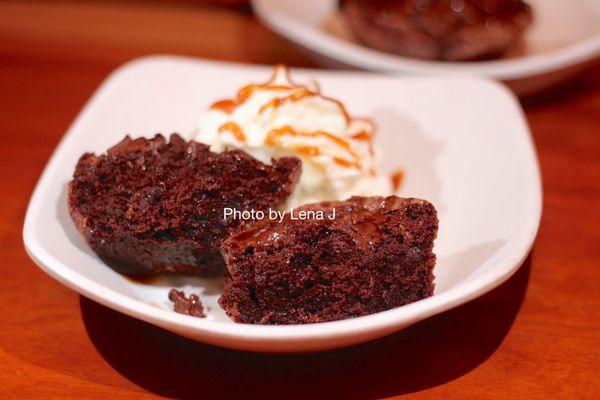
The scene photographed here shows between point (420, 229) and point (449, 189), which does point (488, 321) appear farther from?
point (449, 189)

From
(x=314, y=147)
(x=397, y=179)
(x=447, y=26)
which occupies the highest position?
(x=314, y=147)

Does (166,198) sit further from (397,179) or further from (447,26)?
(447,26)

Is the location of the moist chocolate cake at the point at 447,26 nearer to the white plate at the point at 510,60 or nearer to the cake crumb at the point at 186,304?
the white plate at the point at 510,60

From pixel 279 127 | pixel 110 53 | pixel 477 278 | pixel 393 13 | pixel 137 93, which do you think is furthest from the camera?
pixel 110 53

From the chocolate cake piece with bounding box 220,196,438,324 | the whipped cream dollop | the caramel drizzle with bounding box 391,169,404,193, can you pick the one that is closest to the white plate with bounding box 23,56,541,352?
the caramel drizzle with bounding box 391,169,404,193

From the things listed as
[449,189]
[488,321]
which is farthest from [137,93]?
[488,321]

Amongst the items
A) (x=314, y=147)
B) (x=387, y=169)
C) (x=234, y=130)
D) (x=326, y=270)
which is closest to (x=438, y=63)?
(x=387, y=169)
